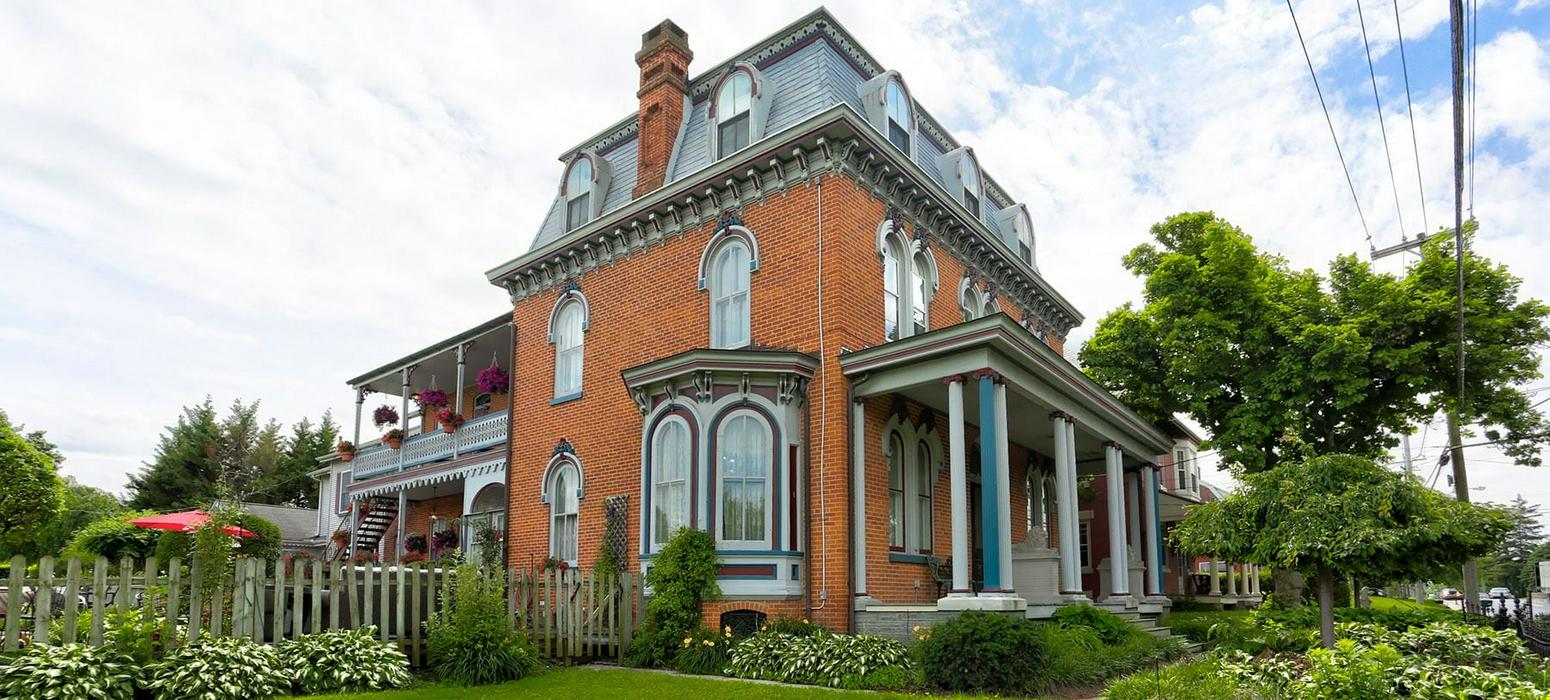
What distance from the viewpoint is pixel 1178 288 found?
72.4 feet

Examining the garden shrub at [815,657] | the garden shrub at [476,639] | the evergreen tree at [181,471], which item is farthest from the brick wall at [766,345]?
the evergreen tree at [181,471]

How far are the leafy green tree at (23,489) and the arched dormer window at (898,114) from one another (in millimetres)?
25279

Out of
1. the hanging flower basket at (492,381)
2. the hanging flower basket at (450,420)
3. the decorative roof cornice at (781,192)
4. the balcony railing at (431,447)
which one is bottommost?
the balcony railing at (431,447)

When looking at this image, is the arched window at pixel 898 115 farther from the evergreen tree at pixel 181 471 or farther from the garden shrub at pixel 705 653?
the evergreen tree at pixel 181 471

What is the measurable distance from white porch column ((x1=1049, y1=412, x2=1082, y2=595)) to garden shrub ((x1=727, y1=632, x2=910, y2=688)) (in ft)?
13.6

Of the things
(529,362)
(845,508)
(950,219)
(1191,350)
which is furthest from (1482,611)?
(529,362)

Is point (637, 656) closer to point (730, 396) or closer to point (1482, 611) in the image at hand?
point (730, 396)

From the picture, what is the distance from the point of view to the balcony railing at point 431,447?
803 inches

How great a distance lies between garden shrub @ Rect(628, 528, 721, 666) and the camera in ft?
43.3

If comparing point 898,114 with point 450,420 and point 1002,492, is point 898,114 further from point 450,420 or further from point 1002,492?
point 450,420

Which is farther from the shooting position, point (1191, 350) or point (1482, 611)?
point (1482, 611)

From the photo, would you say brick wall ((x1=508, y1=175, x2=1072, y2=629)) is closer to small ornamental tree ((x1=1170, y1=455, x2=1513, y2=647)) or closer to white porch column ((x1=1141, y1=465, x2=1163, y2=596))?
white porch column ((x1=1141, y1=465, x2=1163, y2=596))

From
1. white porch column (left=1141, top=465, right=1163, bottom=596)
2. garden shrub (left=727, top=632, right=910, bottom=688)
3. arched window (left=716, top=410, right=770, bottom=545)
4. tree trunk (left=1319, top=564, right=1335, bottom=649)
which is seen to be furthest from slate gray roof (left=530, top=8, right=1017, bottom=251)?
tree trunk (left=1319, top=564, right=1335, bottom=649)

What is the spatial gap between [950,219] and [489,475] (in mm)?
10713
